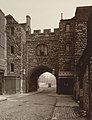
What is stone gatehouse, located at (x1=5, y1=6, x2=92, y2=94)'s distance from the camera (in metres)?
25.6

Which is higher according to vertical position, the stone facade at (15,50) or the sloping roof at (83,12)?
the sloping roof at (83,12)

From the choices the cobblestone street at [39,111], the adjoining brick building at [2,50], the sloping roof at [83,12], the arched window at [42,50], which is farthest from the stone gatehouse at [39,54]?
the cobblestone street at [39,111]

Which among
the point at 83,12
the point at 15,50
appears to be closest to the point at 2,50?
the point at 15,50

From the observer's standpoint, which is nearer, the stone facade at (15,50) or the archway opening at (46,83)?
the stone facade at (15,50)

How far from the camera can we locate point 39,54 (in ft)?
95.8

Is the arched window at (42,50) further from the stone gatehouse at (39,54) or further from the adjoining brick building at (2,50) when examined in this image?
the adjoining brick building at (2,50)

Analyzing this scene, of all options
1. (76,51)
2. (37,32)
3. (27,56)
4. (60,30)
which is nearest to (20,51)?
(27,56)

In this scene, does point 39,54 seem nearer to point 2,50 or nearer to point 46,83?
point 2,50

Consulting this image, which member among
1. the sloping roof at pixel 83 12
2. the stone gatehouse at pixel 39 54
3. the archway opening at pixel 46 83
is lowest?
the archway opening at pixel 46 83

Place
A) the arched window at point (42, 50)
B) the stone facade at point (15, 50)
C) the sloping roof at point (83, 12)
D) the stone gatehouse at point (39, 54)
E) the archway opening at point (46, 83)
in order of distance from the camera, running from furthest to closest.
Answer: the archway opening at point (46, 83), the arched window at point (42, 50), the stone facade at point (15, 50), the stone gatehouse at point (39, 54), the sloping roof at point (83, 12)

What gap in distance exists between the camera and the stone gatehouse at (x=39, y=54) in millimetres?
25625

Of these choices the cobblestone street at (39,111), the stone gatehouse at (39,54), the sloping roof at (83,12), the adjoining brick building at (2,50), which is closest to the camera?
the cobblestone street at (39,111)

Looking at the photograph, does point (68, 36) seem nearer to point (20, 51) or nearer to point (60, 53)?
point (60, 53)

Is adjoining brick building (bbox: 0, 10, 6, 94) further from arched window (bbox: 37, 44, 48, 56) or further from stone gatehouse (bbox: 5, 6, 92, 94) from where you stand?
arched window (bbox: 37, 44, 48, 56)
